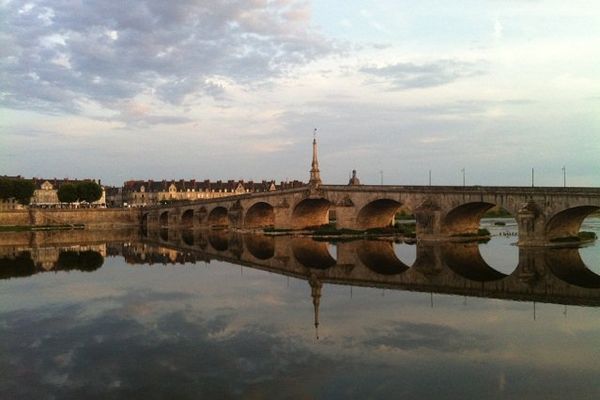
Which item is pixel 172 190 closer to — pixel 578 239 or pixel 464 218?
pixel 464 218

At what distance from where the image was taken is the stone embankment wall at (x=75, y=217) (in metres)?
79.1

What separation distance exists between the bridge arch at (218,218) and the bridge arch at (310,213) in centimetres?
1630

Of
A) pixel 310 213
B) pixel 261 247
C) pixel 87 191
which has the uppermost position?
pixel 87 191

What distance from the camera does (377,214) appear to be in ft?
181

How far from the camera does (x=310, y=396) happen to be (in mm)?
11828

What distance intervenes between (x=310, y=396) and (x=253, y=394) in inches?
45.4

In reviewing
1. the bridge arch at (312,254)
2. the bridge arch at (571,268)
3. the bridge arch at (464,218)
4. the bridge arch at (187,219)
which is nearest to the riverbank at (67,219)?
the bridge arch at (187,219)

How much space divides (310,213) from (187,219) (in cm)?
2668

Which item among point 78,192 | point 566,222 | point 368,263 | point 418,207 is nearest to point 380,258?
point 368,263

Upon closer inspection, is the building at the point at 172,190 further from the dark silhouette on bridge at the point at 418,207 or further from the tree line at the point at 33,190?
the dark silhouette on bridge at the point at 418,207

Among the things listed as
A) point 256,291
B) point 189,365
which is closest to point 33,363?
point 189,365

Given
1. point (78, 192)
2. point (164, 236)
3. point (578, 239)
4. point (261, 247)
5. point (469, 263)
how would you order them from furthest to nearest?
1. point (78, 192)
2. point (164, 236)
3. point (261, 247)
4. point (578, 239)
5. point (469, 263)

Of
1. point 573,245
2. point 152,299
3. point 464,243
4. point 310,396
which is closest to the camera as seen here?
point 310,396

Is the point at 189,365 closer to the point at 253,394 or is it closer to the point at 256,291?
the point at 253,394
